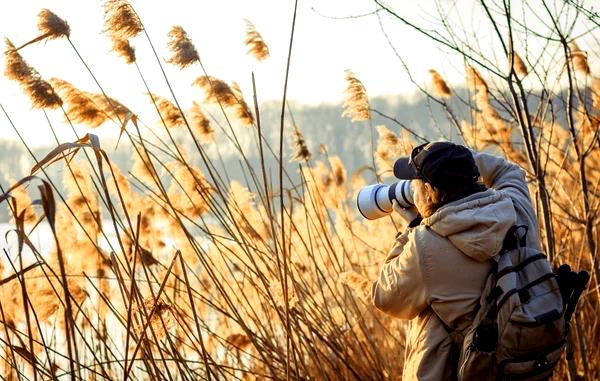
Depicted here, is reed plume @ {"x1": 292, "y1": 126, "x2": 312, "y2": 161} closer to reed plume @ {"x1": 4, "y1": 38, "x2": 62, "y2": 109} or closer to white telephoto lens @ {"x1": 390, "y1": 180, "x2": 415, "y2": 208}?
reed plume @ {"x1": 4, "y1": 38, "x2": 62, "y2": 109}

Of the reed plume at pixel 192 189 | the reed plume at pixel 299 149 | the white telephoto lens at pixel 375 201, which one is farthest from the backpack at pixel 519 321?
the reed plume at pixel 299 149

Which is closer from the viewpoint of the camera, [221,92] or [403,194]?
[403,194]

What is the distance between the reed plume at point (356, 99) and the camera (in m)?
4.19

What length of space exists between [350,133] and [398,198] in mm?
18868

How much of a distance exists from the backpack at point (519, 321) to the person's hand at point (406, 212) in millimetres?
368

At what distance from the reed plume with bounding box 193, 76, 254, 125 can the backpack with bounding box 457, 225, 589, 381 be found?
6.31ft

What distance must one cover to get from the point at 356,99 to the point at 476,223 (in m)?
2.03

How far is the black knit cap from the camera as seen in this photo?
7.70ft

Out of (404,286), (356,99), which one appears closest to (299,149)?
(356,99)

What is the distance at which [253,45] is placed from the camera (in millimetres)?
4094

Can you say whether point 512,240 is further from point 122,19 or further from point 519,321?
point 122,19

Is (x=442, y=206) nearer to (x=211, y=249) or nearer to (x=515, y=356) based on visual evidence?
(x=515, y=356)

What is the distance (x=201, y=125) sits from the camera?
4.38 m

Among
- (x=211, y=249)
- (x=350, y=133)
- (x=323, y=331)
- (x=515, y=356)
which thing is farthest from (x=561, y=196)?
(x=350, y=133)
